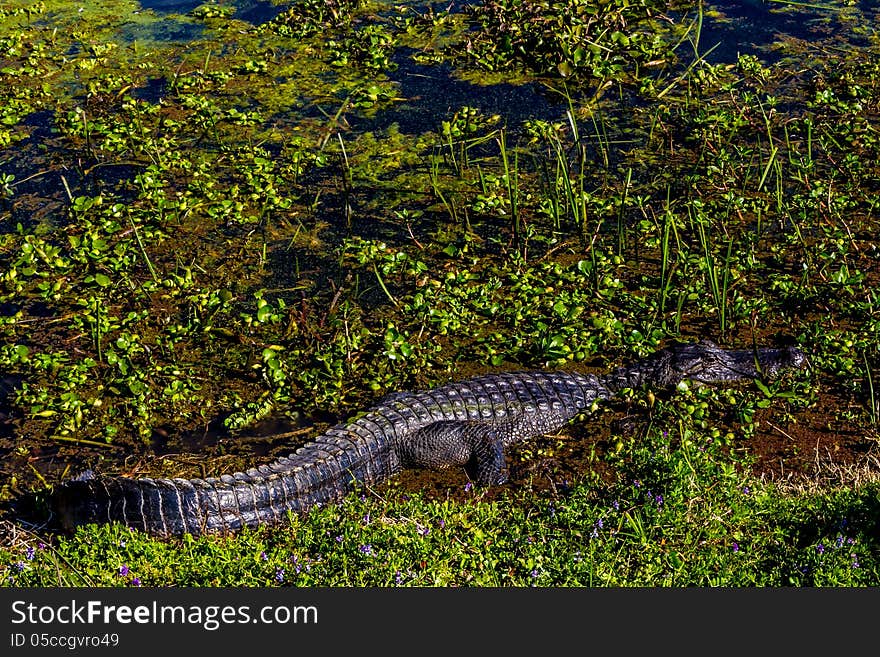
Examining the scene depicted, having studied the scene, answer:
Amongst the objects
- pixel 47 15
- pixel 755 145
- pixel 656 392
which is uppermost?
pixel 47 15

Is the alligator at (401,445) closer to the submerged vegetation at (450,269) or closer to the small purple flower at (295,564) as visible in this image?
the submerged vegetation at (450,269)

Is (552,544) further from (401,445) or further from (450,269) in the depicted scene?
(450,269)

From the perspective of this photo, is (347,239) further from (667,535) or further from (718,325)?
(667,535)

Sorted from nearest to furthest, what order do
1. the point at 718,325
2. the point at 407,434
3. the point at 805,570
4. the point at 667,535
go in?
the point at 805,570 → the point at 667,535 → the point at 407,434 → the point at 718,325

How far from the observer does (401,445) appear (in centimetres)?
619

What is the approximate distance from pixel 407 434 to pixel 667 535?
1.76 metres

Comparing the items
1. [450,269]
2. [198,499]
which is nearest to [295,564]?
[198,499]

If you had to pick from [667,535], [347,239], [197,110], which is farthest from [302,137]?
[667,535]

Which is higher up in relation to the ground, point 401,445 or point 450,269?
point 450,269

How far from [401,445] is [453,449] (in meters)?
0.33

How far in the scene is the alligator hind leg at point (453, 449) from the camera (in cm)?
619

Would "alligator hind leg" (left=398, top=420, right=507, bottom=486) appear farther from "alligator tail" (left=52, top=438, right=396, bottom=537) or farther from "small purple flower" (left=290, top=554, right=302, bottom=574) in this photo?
"small purple flower" (left=290, top=554, right=302, bottom=574)

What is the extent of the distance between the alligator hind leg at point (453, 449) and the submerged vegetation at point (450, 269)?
0.80 feet

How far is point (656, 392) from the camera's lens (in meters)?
6.65
